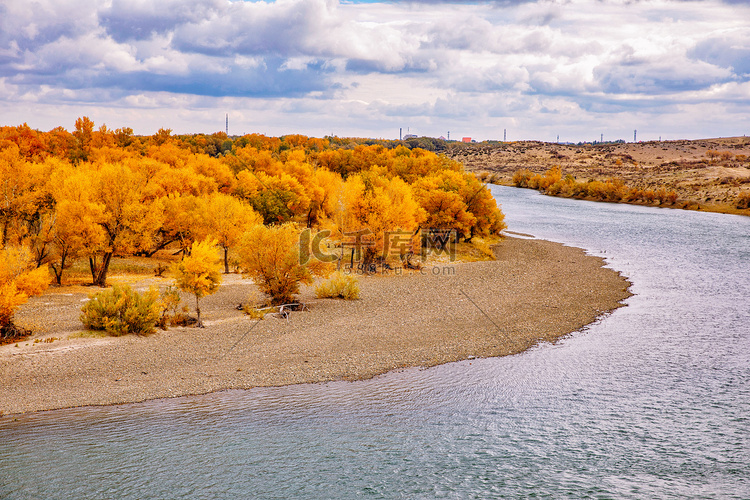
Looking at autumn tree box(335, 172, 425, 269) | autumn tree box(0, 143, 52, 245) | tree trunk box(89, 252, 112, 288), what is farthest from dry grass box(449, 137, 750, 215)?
autumn tree box(0, 143, 52, 245)

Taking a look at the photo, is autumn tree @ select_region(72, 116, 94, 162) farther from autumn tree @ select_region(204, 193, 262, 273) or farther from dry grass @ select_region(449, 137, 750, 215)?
dry grass @ select_region(449, 137, 750, 215)

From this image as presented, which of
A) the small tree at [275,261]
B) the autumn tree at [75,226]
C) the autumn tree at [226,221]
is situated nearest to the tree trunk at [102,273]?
the autumn tree at [75,226]

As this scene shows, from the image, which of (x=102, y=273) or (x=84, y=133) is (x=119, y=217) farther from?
(x=84, y=133)

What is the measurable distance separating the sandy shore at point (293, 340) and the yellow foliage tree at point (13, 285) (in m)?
1.27

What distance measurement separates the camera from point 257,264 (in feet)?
98.0

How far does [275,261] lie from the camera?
29859mm

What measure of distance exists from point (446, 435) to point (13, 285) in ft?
60.7

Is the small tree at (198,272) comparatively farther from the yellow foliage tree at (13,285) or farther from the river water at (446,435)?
the river water at (446,435)

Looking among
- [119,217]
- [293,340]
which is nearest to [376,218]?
Result: [119,217]

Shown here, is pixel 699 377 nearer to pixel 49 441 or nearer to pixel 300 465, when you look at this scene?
pixel 300 465

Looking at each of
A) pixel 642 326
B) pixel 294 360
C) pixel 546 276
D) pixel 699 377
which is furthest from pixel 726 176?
pixel 294 360

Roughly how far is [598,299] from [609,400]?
15049 millimetres

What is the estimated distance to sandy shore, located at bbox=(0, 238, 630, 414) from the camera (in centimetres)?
2058

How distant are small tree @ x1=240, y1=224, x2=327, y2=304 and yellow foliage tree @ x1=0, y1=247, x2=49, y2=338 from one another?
31.7ft
